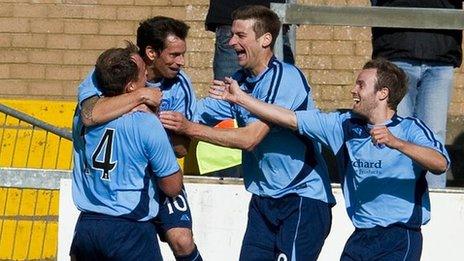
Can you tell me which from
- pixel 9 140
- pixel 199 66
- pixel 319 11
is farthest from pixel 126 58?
pixel 199 66

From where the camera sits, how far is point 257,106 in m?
7.46

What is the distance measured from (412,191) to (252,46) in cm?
127

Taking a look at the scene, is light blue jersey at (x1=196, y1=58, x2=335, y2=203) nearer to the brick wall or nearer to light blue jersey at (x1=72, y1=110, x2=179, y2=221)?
light blue jersey at (x1=72, y1=110, x2=179, y2=221)

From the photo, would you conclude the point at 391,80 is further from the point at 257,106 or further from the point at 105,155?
the point at 105,155

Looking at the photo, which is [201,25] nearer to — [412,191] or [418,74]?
[418,74]

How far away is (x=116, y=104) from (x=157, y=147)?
1.02 feet

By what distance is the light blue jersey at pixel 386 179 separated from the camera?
7.20 m

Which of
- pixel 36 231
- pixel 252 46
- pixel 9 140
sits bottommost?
pixel 36 231

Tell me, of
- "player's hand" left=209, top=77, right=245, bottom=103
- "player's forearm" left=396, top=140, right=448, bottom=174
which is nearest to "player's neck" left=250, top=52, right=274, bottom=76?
"player's hand" left=209, top=77, right=245, bottom=103

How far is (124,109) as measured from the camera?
22.9 ft

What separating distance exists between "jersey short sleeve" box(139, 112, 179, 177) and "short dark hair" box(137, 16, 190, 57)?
891 millimetres

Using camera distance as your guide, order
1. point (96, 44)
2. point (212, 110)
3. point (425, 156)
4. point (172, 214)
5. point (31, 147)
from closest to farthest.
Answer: point (425, 156) < point (172, 214) < point (212, 110) < point (31, 147) < point (96, 44)

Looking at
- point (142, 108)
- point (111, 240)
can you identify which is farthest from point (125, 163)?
point (111, 240)

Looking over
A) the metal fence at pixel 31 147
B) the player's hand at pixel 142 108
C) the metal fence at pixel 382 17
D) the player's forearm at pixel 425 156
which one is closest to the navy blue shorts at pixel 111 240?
the player's hand at pixel 142 108
